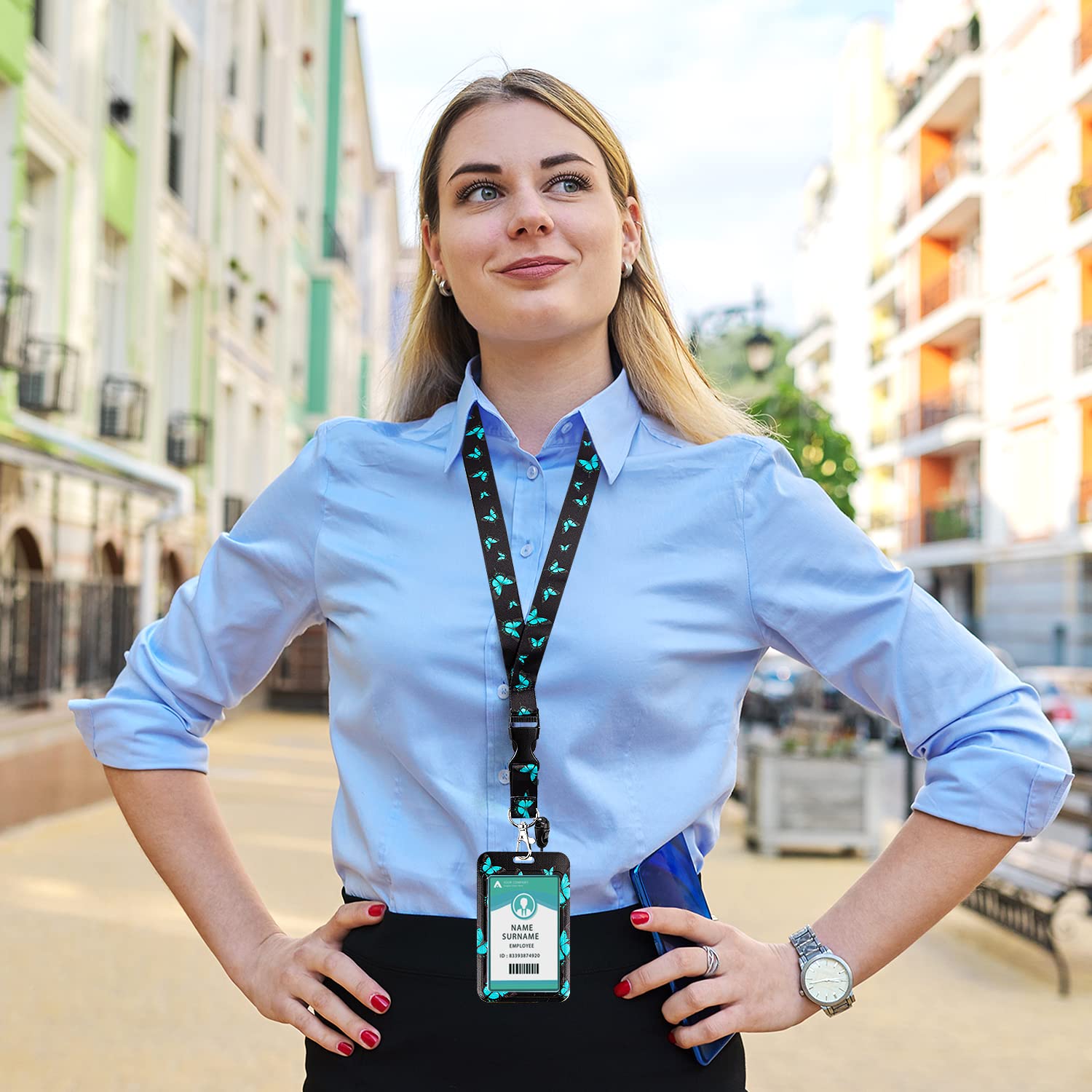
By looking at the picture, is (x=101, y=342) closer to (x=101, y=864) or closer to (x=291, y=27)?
(x=101, y=864)

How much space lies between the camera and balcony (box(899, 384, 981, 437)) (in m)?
36.2

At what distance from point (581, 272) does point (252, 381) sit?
84.5 ft

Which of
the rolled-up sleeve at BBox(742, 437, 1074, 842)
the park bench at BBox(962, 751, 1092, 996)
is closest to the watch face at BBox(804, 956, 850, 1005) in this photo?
the rolled-up sleeve at BBox(742, 437, 1074, 842)

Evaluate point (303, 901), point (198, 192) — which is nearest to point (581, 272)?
point (303, 901)

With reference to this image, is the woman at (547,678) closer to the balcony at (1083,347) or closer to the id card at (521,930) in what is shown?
the id card at (521,930)

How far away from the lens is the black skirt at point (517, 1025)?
5.80 ft

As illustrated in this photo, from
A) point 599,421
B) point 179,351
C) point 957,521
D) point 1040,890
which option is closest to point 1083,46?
point 957,521

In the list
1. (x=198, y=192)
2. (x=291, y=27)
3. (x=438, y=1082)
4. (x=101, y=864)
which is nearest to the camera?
(x=438, y=1082)

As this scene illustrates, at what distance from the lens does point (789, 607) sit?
1.86 metres

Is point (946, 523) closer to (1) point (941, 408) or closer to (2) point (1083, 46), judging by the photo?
(1) point (941, 408)

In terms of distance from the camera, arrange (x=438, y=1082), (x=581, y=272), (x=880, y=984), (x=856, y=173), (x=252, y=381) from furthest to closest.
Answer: (x=856, y=173)
(x=252, y=381)
(x=880, y=984)
(x=581, y=272)
(x=438, y=1082)

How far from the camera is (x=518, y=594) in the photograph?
72.3 inches

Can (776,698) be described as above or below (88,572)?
below

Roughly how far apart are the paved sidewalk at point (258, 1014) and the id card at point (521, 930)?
4.01 metres
